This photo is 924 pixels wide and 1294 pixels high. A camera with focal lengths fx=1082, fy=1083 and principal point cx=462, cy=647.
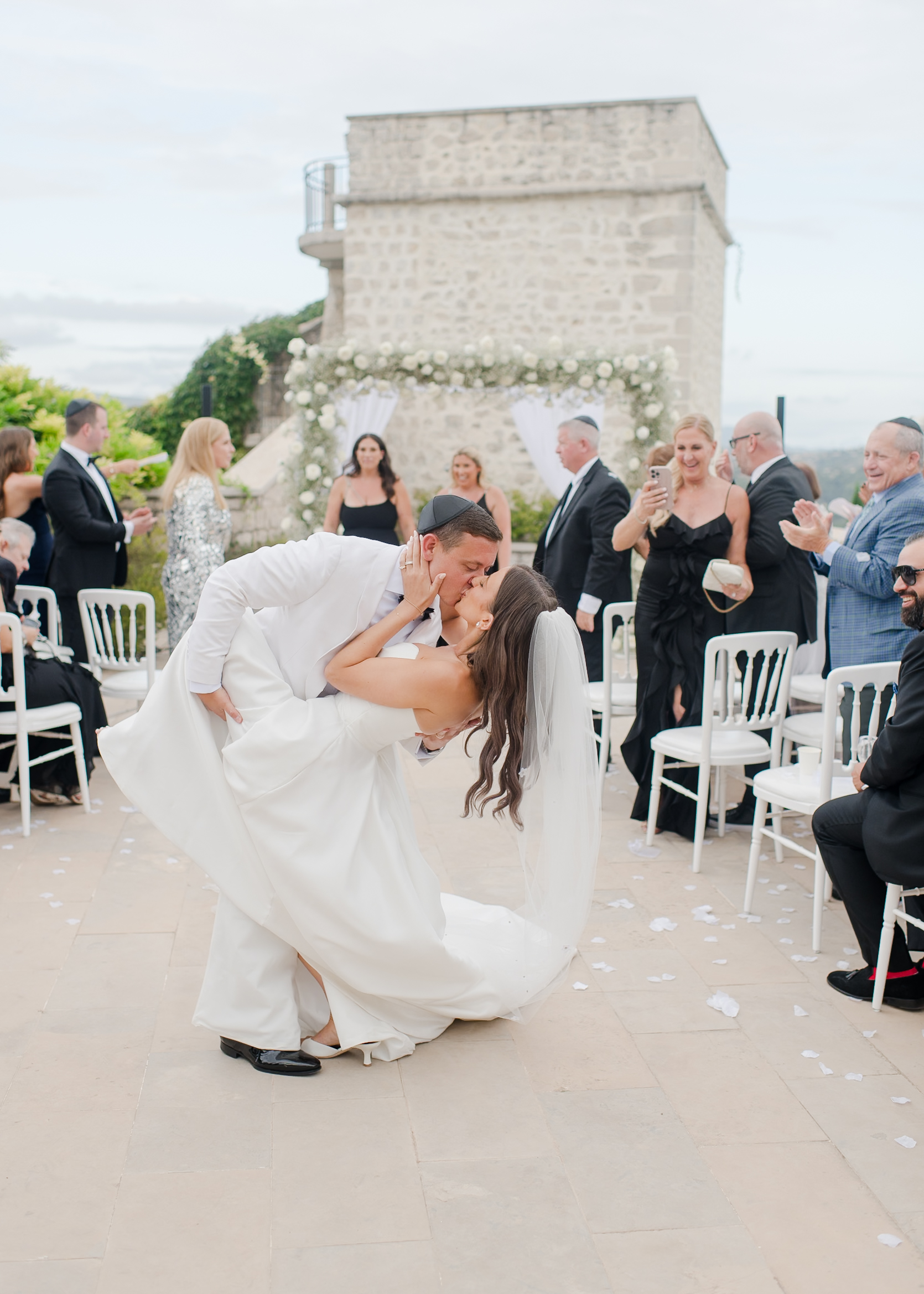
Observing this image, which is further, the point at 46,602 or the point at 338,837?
the point at 46,602

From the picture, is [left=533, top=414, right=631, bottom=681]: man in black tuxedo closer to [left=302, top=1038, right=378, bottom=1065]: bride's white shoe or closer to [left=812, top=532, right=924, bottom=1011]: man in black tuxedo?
[left=812, top=532, right=924, bottom=1011]: man in black tuxedo

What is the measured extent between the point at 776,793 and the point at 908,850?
816mm

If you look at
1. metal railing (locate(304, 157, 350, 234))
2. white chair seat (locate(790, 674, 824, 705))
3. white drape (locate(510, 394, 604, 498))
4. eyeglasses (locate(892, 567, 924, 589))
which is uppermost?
metal railing (locate(304, 157, 350, 234))

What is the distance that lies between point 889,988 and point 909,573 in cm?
123

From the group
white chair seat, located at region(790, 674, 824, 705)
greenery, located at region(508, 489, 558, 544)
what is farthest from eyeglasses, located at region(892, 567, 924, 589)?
greenery, located at region(508, 489, 558, 544)

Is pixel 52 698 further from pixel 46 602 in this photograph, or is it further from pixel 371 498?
pixel 371 498

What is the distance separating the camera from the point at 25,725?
456 cm

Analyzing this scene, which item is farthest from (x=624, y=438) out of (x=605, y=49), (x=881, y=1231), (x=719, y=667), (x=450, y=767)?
(x=881, y=1231)

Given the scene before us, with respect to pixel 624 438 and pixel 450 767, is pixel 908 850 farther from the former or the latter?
pixel 624 438

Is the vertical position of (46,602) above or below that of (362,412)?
below

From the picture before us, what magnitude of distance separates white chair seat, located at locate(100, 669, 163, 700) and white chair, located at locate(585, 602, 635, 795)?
7.16 feet

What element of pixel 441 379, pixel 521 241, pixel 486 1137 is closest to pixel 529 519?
pixel 441 379

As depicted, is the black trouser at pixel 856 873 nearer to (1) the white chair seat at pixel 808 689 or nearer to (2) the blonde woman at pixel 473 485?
(1) the white chair seat at pixel 808 689

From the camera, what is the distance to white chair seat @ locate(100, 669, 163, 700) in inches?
209
